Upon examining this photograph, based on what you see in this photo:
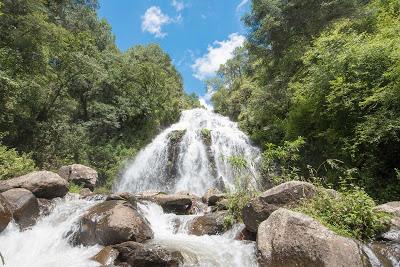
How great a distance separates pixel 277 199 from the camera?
938cm

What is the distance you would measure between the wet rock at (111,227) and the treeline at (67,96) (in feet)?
22.1

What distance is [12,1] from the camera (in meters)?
18.7

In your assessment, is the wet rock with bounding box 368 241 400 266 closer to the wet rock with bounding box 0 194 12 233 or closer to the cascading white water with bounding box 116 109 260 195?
the wet rock with bounding box 0 194 12 233

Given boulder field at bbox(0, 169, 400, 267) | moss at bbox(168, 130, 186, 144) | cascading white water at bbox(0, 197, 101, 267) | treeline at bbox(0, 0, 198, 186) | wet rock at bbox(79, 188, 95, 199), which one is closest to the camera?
boulder field at bbox(0, 169, 400, 267)

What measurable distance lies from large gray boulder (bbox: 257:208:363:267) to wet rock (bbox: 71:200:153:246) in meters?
3.44

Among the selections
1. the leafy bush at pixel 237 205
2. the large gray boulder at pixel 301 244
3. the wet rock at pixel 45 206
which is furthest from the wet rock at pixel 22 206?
the large gray boulder at pixel 301 244

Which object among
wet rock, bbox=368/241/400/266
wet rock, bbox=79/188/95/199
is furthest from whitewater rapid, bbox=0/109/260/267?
wet rock, bbox=368/241/400/266

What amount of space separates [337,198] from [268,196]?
5.72 ft

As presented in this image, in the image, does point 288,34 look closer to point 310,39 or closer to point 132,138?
point 310,39

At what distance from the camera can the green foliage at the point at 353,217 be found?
300 inches

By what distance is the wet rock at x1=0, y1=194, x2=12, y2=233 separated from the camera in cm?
1033

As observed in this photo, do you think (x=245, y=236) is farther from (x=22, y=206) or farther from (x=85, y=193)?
(x=85, y=193)

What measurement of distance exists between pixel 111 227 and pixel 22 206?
158 inches

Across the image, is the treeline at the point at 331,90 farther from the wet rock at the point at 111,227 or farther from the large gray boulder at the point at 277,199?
the wet rock at the point at 111,227
